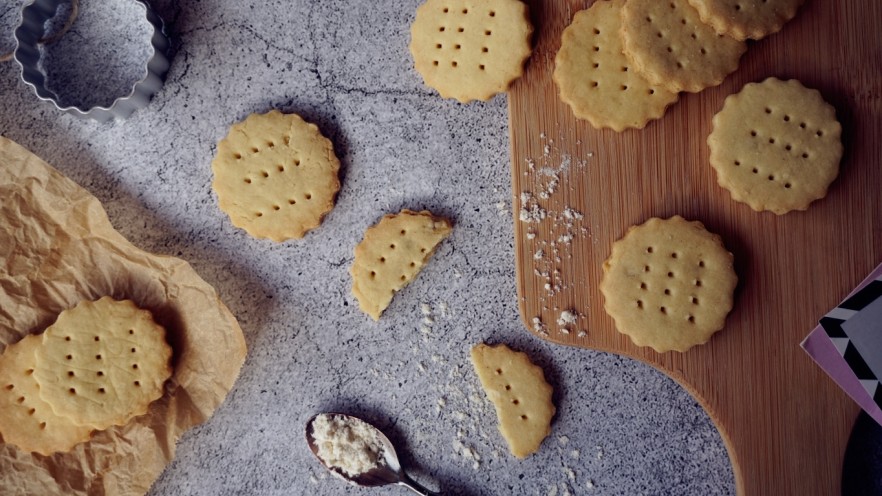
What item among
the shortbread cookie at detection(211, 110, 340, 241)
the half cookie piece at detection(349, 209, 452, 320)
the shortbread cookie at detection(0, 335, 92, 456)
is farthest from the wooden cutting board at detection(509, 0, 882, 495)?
the shortbread cookie at detection(0, 335, 92, 456)

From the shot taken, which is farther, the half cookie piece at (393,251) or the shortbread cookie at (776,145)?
the half cookie piece at (393,251)

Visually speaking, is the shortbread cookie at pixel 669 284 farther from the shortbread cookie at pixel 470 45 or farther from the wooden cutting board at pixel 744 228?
the shortbread cookie at pixel 470 45

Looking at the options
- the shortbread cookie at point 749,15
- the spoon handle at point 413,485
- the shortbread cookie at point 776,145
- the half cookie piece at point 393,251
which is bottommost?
the spoon handle at point 413,485

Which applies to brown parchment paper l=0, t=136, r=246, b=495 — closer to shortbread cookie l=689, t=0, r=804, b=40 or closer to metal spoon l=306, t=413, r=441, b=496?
metal spoon l=306, t=413, r=441, b=496

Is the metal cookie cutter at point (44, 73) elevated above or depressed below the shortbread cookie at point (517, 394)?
above

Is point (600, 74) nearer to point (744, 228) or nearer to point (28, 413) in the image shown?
point (744, 228)

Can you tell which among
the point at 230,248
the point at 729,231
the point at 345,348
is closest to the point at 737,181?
the point at 729,231

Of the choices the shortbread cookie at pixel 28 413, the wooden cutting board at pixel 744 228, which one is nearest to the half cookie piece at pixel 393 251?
the wooden cutting board at pixel 744 228
